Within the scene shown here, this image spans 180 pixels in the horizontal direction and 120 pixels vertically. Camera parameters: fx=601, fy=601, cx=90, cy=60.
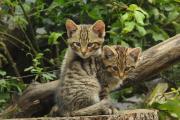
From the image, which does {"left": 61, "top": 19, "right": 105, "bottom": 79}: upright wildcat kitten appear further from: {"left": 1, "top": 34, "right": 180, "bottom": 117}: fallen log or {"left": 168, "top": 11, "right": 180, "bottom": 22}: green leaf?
{"left": 168, "top": 11, "right": 180, "bottom": 22}: green leaf

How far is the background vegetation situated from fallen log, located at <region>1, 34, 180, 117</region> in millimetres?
111

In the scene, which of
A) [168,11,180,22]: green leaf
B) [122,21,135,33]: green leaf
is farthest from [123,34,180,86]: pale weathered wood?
[168,11,180,22]: green leaf

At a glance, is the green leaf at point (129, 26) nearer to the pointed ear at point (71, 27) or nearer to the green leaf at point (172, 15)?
the pointed ear at point (71, 27)

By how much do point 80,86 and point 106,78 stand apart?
0.21 metres

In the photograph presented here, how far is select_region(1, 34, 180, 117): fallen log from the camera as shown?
4.87 meters

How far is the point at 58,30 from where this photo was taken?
580 centimetres

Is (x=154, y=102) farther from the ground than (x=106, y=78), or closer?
closer

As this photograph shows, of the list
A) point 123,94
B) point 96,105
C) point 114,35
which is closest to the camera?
point 96,105

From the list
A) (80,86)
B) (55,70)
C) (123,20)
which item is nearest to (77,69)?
(80,86)

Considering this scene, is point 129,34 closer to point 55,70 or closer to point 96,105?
point 55,70

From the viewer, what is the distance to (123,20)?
193 inches

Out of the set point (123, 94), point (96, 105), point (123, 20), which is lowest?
point (123, 94)

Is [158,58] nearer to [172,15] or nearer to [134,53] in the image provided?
[134,53]

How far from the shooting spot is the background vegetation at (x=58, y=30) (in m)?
5.30
